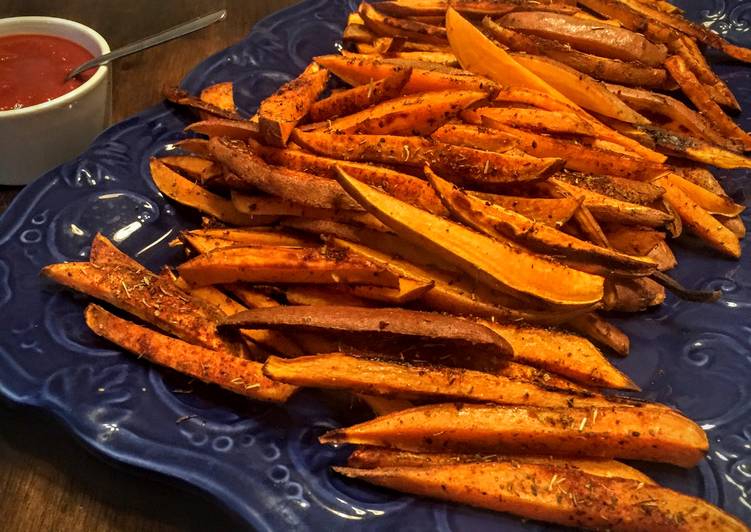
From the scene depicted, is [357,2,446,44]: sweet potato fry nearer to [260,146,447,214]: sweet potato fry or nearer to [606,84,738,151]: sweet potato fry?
[606,84,738,151]: sweet potato fry

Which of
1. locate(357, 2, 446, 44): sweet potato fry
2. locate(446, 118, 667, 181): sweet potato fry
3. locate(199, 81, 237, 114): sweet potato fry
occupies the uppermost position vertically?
locate(357, 2, 446, 44): sweet potato fry

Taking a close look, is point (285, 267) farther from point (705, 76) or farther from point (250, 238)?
point (705, 76)

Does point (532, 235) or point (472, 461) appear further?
point (532, 235)

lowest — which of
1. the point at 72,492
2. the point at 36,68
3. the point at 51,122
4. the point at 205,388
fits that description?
the point at 72,492

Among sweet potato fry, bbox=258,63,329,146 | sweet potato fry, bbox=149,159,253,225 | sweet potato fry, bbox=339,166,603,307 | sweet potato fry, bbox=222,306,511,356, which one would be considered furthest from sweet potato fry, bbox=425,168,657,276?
sweet potato fry, bbox=149,159,253,225

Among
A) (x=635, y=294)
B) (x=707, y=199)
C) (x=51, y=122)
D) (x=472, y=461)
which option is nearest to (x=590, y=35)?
(x=707, y=199)

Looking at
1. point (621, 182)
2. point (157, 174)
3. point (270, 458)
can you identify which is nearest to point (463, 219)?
point (621, 182)
